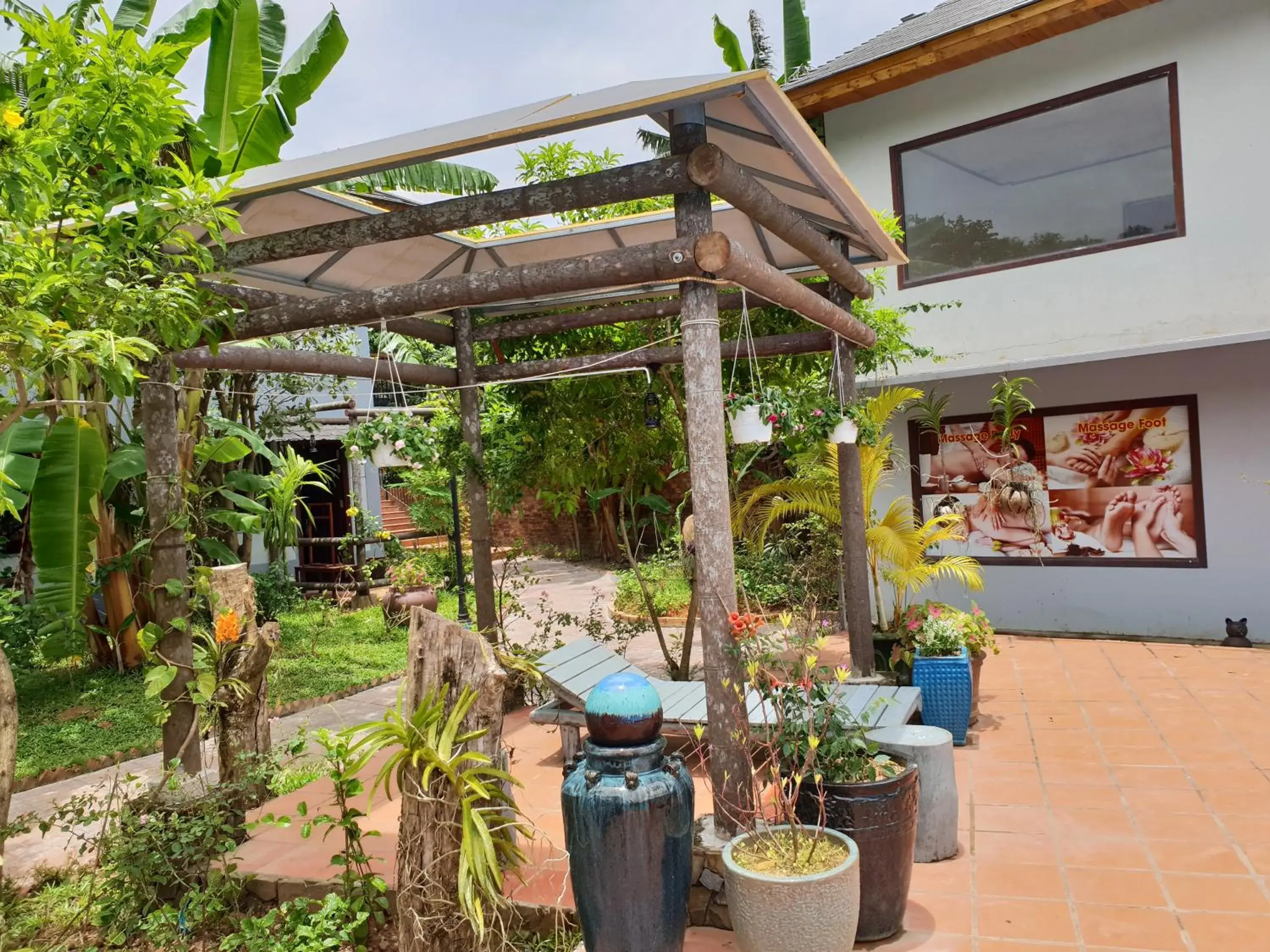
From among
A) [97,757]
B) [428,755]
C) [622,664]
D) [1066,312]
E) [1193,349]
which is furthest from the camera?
[1066,312]

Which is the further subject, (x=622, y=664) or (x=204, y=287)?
(x=622, y=664)

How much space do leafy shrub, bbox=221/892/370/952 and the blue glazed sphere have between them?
1454 millimetres

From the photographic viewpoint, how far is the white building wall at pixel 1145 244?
7.80m

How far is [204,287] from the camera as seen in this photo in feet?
15.1

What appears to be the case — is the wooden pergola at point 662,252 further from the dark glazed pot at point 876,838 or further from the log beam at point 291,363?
the dark glazed pot at point 876,838

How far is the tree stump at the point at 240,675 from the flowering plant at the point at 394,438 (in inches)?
42.9

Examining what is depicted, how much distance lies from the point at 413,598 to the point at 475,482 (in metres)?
4.98

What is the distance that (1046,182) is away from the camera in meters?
9.01

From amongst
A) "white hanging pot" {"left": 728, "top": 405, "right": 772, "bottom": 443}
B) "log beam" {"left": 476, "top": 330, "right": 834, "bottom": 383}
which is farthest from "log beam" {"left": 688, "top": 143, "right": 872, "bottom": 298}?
"log beam" {"left": 476, "top": 330, "right": 834, "bottom": 383}

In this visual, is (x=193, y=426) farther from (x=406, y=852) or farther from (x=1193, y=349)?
(x=1193, y=349)

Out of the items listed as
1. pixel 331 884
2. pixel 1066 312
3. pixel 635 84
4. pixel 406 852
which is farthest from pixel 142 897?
pixel 1066 312

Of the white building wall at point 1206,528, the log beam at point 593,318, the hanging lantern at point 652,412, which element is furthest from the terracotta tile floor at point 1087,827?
the log beam at point 593,318

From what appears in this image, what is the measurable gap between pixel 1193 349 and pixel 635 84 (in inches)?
263

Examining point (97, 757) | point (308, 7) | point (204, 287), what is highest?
point (308, 7)
